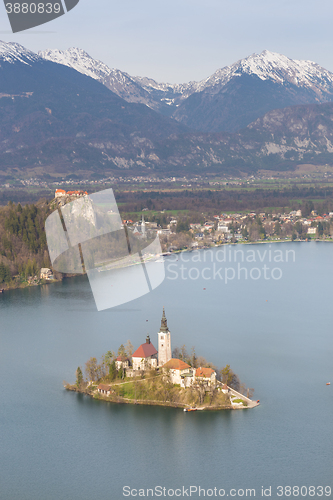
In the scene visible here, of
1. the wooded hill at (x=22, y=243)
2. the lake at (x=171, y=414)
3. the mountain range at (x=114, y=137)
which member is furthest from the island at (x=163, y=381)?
the mountain range at (x=114, y=137)

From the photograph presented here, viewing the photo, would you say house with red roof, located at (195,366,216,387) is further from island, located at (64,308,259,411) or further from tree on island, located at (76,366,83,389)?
tree on island, located at (76,366,83,389)

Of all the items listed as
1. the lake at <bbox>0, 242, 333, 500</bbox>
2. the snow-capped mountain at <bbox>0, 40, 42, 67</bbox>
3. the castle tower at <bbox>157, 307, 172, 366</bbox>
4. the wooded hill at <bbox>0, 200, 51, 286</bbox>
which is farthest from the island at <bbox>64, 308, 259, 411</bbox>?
the snow-capped mountain at <bbox>0, 40, 42, 67</bbox>

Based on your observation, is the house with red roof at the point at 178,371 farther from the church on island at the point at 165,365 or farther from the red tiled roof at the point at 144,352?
the red tiled roof at the point at 144,352

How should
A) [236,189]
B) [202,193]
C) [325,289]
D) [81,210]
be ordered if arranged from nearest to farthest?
[325,289]
[81,210]
[202,193]
[236,189]

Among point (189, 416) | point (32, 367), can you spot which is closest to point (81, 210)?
point (32, 367)

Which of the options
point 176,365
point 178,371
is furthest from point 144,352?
point 178,371

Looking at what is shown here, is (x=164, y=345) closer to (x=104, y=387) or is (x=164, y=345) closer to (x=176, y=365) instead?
(x=176, y=365)

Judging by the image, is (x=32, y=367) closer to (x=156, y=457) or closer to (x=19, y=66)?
(x=156, y=457)
